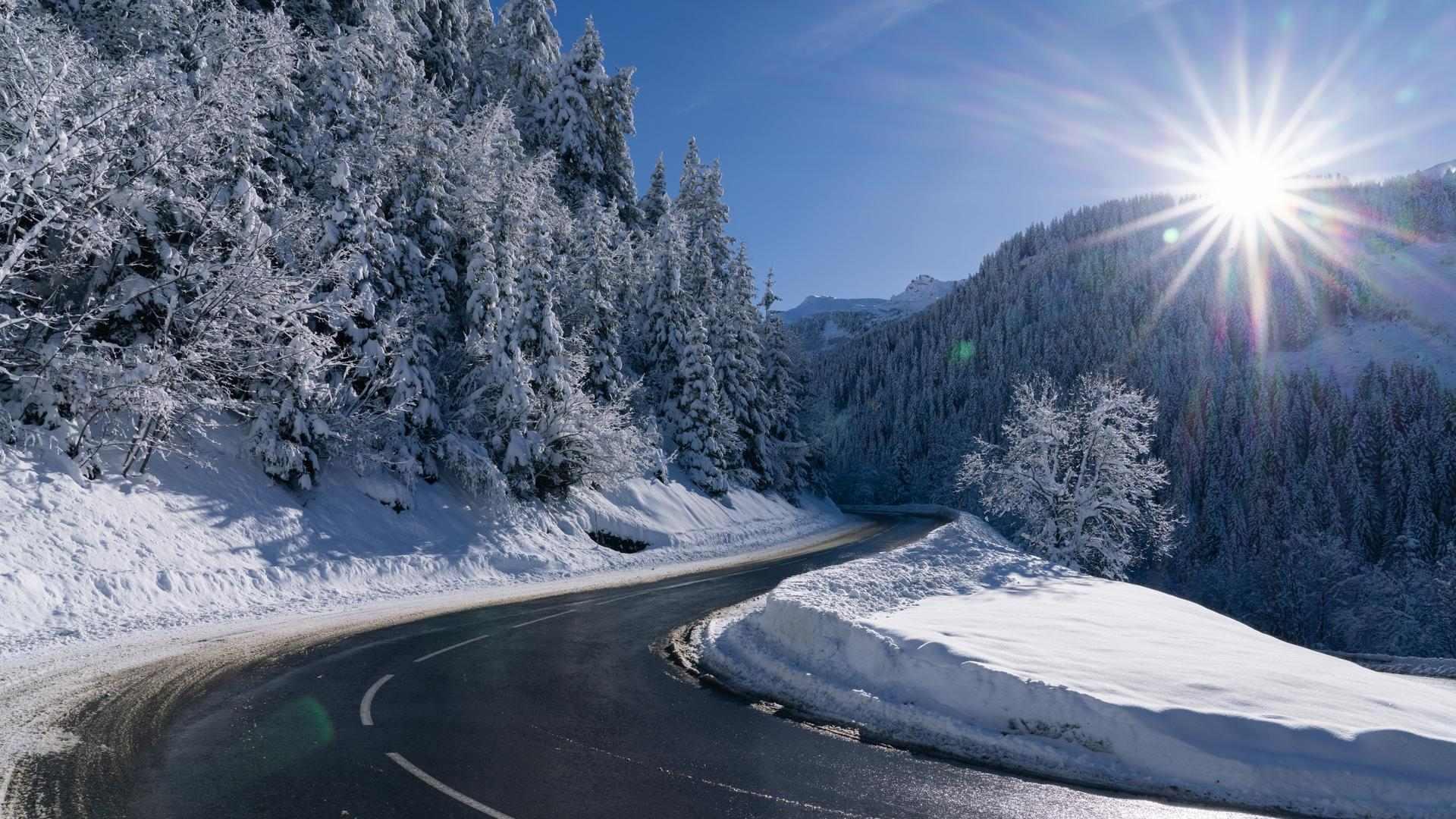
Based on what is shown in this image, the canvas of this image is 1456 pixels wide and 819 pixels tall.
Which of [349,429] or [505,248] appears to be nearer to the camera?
[349,429]

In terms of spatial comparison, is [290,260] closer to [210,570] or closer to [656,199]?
[210,570]

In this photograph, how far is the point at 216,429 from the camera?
19953mm

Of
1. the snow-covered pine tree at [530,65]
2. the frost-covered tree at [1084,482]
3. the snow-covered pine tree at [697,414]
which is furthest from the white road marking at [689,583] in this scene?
the snow-covered pine tree at [530,65]

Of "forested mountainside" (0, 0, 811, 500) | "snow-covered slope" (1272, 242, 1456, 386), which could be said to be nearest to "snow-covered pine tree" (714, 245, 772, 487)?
"forested mountainside" (0, 0, 811, 500)

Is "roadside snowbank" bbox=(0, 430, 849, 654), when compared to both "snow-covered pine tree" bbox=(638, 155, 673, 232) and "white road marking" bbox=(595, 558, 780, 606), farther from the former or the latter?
"snow-covered pine tree" bbox=(638, 155, 673, 232)

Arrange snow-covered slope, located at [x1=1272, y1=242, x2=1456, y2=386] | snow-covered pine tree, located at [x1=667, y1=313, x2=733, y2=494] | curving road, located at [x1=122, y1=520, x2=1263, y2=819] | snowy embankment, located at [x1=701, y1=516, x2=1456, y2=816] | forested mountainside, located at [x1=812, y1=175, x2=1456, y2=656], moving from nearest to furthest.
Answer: curving road, located at [x1=122, y1=520, x2=1263, y2=819], snowy embankment, located at [x1=701, y1=516, x2=1456, y2=816], snow-covered pine tree, located at [x1=667, y1=313, x2=733, y2=494], forested mountainside, located at [x1=812, y1=175, x2=1456, y2=656], snow-covered slope, located at [x1=1272, y1=242, x2=1456, y2=386]

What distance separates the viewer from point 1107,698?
7852mm

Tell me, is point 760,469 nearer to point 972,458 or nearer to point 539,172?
point 972,458

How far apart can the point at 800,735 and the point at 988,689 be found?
87.6 inches

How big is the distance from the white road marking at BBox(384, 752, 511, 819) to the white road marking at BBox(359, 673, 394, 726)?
1.28m

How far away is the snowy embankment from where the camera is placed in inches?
269

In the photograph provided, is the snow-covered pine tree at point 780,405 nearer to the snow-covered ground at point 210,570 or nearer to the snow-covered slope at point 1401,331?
the snow-covered ground at point 210,570

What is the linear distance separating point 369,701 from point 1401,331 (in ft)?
717

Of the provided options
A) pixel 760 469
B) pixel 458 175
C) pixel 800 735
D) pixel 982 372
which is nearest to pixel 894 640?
pixel 800 735
